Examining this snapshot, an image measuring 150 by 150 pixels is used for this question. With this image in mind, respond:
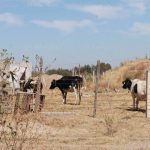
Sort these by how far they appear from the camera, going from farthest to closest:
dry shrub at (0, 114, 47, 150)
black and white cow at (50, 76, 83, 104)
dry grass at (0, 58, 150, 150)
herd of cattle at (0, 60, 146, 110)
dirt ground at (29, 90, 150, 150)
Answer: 1. black and white cow at (50, 76, 83, 104)
2. herd of cattle at (0, 60, 146, 110)
3. dirt ground at (29, 90, 150, 150)
4. dry grass at (0, 58, 150, 150)
5. dry shrub at (0, 114, 47, 150)

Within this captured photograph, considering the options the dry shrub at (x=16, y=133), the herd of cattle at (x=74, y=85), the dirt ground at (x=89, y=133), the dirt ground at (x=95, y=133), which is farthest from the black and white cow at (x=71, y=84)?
the dry shrub at (x=16, y=133)

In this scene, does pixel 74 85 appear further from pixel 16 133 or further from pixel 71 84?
pixel 16 133

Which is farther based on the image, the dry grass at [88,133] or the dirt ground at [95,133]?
the dirt ground at [95,133]

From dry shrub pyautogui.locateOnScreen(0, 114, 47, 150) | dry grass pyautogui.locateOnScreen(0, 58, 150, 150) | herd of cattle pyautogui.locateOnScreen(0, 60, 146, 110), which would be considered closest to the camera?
Result: dry shrub pyautogui.locateOnScreen(0, 114, 47, 150)

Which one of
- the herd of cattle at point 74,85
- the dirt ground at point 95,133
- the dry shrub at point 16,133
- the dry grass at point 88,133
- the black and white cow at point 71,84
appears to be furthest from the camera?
the black and white cow at point 71,84

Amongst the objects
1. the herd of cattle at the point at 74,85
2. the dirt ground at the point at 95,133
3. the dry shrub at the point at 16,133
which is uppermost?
the herd of cattle at the point at 74,85

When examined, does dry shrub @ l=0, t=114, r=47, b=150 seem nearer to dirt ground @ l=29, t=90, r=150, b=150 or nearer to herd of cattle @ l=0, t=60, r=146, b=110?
dirt ground @ l=29, t=90, r=150, b=150

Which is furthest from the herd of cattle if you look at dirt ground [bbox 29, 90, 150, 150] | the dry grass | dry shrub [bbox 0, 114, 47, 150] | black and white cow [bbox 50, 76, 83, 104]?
dry shrub [bbox 0, 114, 47, 150]

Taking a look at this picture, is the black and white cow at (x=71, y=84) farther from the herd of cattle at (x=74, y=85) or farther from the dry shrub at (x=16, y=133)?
the dry shrub at (x=16, y=133)

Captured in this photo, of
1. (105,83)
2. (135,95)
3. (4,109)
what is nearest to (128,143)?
(4,109)

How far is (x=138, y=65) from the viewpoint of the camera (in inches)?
2477

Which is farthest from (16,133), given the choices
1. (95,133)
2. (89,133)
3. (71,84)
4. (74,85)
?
(71,84)

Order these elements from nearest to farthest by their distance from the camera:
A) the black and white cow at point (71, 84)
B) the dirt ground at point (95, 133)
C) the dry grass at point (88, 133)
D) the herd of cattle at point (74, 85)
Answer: the dry grass at point (88, 133)
the dirt ground at point (95, 133)
the herd of cattle at point (74, 85)
the black and white cow at point (71, 84)

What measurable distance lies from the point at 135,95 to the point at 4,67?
19064 millimetres
